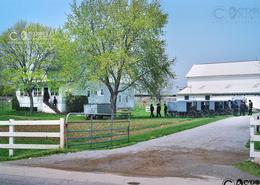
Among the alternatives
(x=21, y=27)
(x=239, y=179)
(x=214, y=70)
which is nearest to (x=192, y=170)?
(x=239, y=179)

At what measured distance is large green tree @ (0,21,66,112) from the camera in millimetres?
55844

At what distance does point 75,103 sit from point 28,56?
8647 millimetres

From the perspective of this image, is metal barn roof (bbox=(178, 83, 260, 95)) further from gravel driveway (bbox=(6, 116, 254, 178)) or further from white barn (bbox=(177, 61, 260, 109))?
gravel driveway (bbox=(6, 116, 254, 178))

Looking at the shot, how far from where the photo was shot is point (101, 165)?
11508 mm

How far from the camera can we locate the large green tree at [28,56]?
183 ft

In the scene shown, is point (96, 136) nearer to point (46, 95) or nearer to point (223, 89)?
point (46, 95)

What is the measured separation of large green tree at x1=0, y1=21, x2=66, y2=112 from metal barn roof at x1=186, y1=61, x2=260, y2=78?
41960 millimetres

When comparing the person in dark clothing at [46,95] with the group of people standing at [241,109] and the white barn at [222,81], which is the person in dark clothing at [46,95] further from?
the white barn at [222,81]

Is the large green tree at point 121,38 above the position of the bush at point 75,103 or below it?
above

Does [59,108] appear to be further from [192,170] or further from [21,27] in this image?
[192,170]

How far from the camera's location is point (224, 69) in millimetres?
90625

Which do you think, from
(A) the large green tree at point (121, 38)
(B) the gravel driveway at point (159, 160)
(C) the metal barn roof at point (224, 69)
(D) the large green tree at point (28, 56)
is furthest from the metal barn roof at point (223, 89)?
(B) the gravel driveway at point (159, 160)

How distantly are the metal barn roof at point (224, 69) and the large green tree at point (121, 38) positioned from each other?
4310cm
